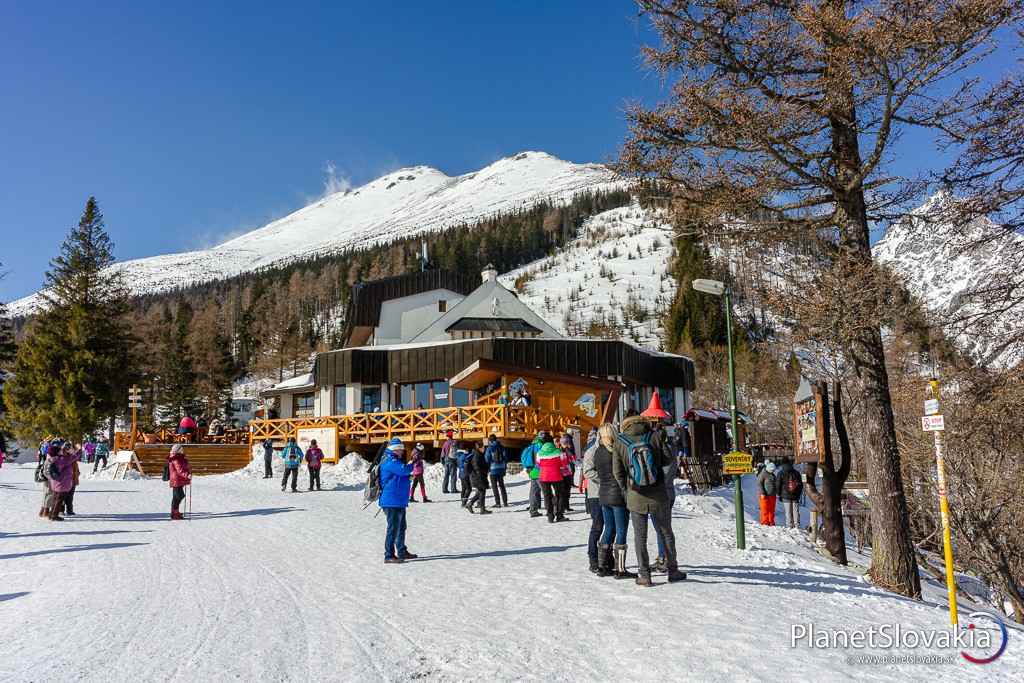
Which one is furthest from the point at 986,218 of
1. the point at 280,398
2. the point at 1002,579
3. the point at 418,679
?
the point at 280,398

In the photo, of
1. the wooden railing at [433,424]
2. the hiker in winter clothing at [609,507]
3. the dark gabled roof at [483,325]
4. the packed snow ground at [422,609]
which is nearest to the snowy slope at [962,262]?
the packed snow ground at [422,609]

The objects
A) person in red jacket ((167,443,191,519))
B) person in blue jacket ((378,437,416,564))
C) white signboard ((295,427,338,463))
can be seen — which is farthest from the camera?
Answer: white signboard ((295,427,338,463))

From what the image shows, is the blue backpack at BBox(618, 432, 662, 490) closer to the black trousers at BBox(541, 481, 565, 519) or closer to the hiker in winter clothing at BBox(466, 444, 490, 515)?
the black trousers at BBox(541, 481, 565, 519)

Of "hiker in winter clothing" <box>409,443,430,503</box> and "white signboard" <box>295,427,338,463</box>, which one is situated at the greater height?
"white signboard" <box>295,427,338,463</box>

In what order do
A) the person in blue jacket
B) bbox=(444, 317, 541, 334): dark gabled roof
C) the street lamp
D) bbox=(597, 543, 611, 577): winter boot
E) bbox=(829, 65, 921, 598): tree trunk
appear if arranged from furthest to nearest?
bbox=(444, 317, 541, 334): dark gabled roof, the street lamp, bbox=(829, 65, 921, 598): tree trunk, the person in blue jacket, bbox=(597, 543, 611, 577): winter boot

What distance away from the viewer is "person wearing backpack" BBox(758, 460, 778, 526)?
15.2m

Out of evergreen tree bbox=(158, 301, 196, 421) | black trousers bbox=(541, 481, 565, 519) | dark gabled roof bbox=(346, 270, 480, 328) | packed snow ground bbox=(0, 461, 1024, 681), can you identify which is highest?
dark gabled roof bbox=(346, 270, 480, 328)

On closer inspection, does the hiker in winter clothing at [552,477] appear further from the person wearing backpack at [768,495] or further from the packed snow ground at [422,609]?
the person wearing backpack at [768,495]

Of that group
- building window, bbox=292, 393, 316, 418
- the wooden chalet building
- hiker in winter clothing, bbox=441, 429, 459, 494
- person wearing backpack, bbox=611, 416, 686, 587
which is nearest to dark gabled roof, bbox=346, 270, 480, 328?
the wooden chalet building

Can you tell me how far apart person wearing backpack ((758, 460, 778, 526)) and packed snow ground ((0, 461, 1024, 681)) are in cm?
292

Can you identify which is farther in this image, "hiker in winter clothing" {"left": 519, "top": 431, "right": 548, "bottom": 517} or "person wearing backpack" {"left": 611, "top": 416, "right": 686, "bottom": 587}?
"hiker in winter clothing" {"left": 519, "top": 431, "right": 548, "bottom": 517}

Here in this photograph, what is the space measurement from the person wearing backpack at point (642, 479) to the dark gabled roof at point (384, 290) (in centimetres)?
3080

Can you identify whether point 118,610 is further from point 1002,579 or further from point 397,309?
point 397,309

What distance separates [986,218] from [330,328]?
324 feet
